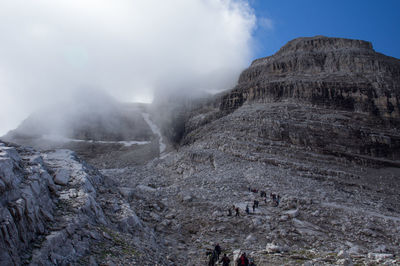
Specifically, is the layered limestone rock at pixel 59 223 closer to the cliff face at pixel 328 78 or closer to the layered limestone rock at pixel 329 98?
the layered limestone rock at pixel 329 98

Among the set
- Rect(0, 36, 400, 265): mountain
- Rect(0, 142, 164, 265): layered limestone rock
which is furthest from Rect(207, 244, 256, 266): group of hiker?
Rect(0, 142, 164, 265): layered limestone rock

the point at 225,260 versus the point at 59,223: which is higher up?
the point at 59,223

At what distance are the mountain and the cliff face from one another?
251 millimetres

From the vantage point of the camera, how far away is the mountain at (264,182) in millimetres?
12328

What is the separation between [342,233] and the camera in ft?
62.5

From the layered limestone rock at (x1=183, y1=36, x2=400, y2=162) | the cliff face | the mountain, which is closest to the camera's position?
the mountain

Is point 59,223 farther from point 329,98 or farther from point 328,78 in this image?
point 328,78

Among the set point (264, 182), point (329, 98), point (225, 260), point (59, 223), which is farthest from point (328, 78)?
point (59, 223)

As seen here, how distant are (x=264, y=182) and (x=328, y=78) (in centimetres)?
3394

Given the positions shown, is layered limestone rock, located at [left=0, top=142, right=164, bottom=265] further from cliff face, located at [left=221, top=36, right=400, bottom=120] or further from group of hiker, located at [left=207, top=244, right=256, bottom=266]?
cliff face, located at [left=221, top=36, right=400, bottom=120]

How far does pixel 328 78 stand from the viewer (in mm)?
53625

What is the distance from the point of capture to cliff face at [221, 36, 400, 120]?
4991 centimetres

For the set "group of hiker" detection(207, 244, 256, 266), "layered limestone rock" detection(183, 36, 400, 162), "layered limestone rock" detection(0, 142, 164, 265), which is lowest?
"group of hiker" detection(207, 244, 256, 266)

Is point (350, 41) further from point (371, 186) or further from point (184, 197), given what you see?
point (184, 197)
